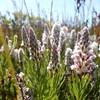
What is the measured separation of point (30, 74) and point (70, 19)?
4.57 m

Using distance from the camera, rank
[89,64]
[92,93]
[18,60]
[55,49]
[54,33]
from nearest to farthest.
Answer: [89,64] < [92,93] < [55,49] < [54,33] < [18,60]

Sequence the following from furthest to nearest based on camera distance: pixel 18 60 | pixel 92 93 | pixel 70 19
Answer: pixel 70 19
pixel 18 60
pixel 92 93

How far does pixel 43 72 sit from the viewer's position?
1.58 metres

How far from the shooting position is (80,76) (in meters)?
1.45

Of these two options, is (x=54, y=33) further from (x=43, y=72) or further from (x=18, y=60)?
(x=18, y=60)

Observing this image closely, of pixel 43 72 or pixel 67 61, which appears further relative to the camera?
pixel 67 61

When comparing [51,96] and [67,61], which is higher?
[67,61]

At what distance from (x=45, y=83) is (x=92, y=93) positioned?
9.5 inches

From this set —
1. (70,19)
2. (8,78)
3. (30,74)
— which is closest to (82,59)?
(30,74)

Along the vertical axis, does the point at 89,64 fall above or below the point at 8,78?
below

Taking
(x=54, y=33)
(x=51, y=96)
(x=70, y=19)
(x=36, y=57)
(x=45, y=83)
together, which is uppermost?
(x=70, y=19)

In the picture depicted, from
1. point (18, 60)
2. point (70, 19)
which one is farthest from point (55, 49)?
point (70, 19)

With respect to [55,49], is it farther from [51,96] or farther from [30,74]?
[51,96]

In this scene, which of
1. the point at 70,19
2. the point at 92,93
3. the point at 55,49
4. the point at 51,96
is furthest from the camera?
the point at 70,19
